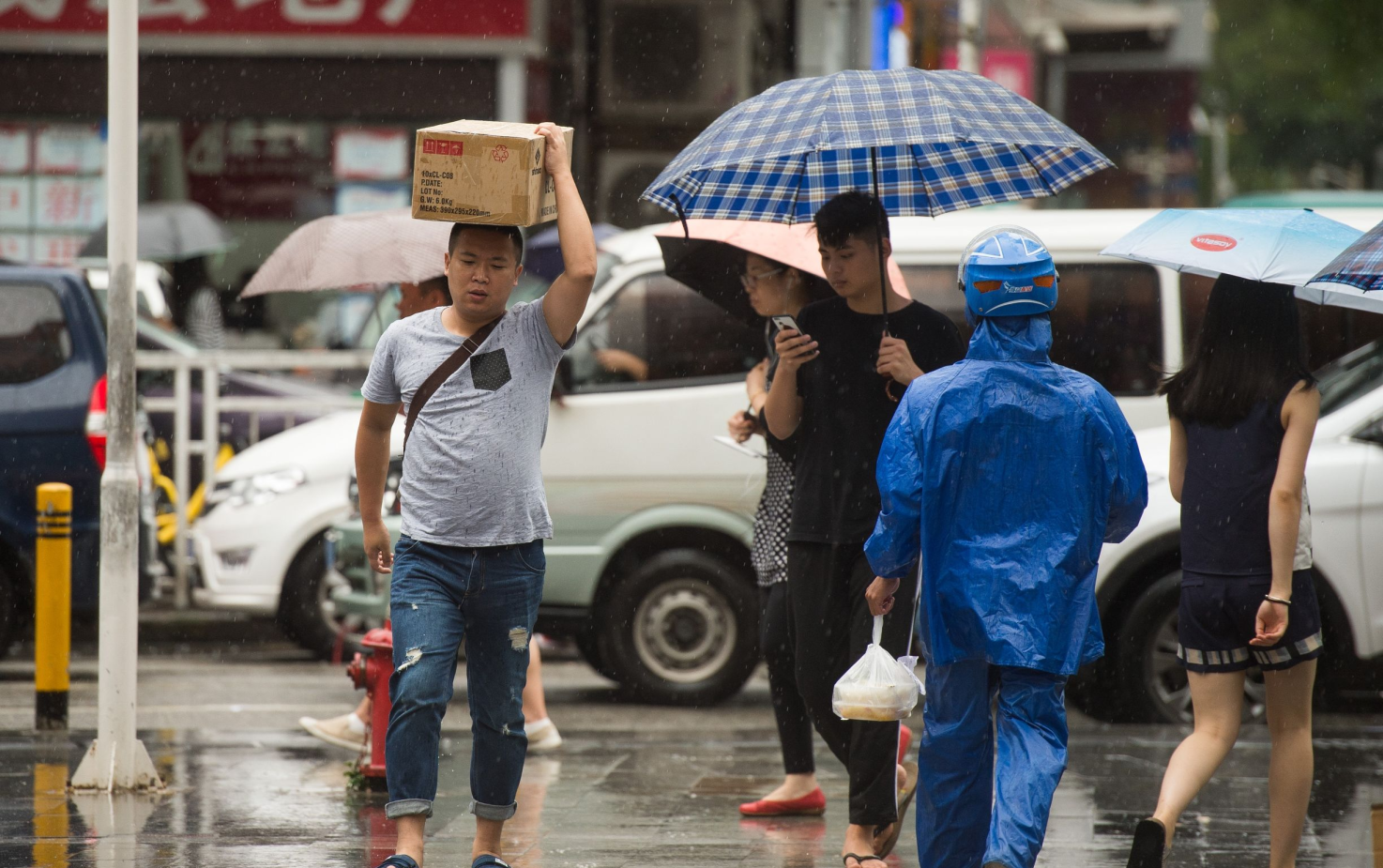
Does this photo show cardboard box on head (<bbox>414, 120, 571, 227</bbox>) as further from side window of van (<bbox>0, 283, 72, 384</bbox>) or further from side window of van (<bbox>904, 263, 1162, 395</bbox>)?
side window of van (<bbox>0, 283, 72, 384</bbox>)

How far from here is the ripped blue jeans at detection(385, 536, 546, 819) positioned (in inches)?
179

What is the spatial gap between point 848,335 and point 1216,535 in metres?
1.16

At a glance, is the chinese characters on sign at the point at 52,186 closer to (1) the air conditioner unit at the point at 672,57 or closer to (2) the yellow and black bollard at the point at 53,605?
(1) the air conditioner unit at the point at 672,57

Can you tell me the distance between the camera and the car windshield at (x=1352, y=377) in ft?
25.9

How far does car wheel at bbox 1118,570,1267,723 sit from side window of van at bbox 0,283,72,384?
5585 mm

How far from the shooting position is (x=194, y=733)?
763 cm

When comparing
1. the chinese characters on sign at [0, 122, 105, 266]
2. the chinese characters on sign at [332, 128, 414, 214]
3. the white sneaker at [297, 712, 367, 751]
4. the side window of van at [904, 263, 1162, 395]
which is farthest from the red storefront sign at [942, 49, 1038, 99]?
the white sneaker at [297, 712, 367, 751]

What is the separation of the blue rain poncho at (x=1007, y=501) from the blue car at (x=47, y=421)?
6.13 metres

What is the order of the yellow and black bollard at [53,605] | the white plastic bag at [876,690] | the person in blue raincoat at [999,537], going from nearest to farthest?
1. the person in blue raincoat at [999,537]
2. the white plastic bag at [876,690]
3. the yellow and black bollard at [53,605]

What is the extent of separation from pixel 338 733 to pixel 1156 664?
141 inches

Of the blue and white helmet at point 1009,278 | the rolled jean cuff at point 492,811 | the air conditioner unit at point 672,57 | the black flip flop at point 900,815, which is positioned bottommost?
the black flip flop at point 900,815

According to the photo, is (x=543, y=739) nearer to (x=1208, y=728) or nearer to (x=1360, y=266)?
(x=1208, y=728)

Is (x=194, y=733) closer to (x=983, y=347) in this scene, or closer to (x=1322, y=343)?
(x=983, y=347)

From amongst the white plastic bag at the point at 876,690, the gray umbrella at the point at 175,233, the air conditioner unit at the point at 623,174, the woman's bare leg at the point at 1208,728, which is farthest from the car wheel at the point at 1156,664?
the air conditioner unit at the point at 623,174
